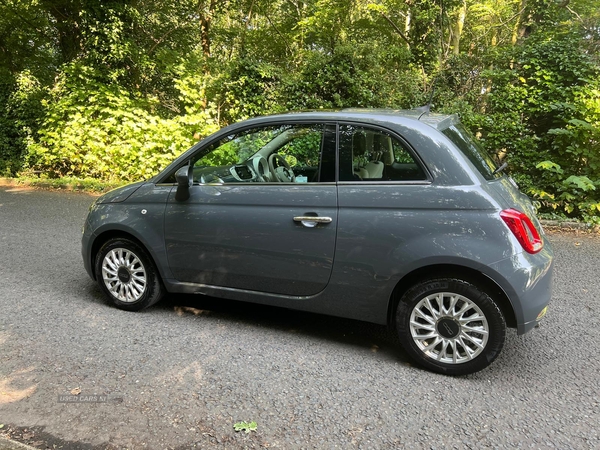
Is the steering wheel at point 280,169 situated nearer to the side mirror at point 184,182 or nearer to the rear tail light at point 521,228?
the side mirror at point 184,182

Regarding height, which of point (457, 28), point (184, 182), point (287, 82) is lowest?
point (184, 182)

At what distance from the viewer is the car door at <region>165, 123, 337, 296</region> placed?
11.0 ft

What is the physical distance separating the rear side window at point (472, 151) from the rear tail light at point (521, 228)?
350 millimetres

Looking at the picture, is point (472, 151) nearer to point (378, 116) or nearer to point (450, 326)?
point (378, 116)

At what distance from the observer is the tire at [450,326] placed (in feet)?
9.80

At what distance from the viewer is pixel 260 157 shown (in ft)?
12.8

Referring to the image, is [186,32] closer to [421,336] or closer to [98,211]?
[98,211]

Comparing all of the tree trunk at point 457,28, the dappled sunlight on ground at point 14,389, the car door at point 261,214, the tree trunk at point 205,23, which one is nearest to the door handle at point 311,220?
the car door at point 261,214

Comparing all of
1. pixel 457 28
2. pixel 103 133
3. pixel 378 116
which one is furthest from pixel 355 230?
pixel 457 28

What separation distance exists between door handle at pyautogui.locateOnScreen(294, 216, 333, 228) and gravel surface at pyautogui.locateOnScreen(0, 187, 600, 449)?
101cm

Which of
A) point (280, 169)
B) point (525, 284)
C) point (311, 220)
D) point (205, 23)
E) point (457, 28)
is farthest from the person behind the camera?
point (205, 23)

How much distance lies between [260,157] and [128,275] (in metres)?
1.64

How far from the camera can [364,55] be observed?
9672 millimetres

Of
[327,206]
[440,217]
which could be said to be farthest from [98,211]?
[440,217]
